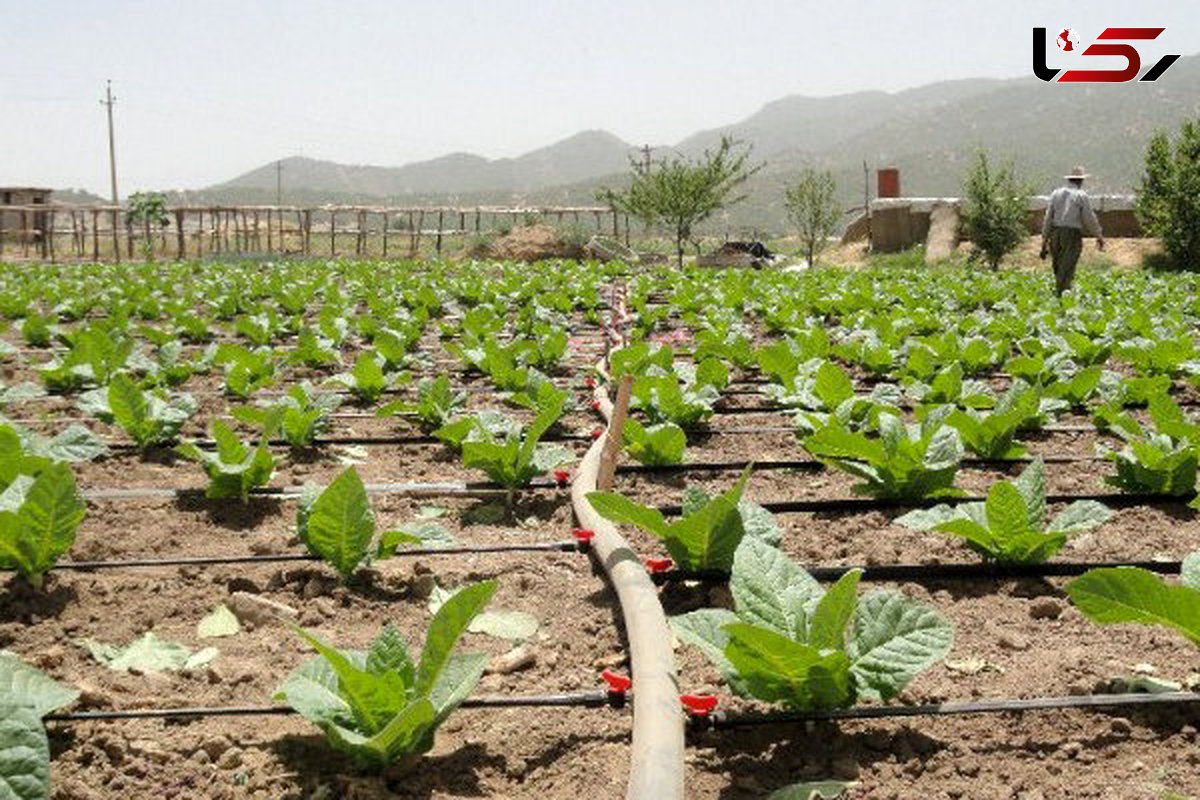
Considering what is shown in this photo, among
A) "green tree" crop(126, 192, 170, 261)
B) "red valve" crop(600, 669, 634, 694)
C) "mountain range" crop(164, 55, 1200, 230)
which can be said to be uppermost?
"mountain range" crop(164, 55, 1200, 230)

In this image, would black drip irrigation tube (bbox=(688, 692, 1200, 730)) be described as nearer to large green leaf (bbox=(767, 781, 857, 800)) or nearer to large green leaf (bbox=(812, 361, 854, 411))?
large green leaf (bbox=(767, 781, 857, 800))

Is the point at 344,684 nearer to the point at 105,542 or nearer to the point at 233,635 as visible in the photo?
the point at 233,635

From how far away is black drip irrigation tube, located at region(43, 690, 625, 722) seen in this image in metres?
2.11

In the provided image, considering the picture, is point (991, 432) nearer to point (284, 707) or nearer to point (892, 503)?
point (892, 503)

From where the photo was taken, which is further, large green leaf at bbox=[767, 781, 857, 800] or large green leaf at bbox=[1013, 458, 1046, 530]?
large green leaf at bbox=[1013, 458, 1046, 530]

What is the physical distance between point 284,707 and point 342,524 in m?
0.69

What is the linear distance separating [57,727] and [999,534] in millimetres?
2129

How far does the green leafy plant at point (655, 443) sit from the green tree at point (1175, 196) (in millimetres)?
23485

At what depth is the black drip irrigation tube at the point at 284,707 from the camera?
2.11 meters

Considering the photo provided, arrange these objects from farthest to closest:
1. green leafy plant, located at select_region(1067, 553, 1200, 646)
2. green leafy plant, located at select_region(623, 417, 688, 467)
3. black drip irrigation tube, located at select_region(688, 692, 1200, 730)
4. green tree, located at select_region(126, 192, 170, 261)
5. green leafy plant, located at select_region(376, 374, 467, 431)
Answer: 1. green tree, located at select_region(126, 192, 170, 261)
2. green leafy plant, located at select_region(376, 374, 467, 431)
3. green leafy plant, located at select_region(623, 417, 688, 467)
4. black drip irrigation tube, located at select_region(688, 692, 1200, 730)
5. green leafy plant, located at select_region(1067, 553, 1200, 646)

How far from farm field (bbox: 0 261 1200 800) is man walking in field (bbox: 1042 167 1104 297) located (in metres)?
7.59

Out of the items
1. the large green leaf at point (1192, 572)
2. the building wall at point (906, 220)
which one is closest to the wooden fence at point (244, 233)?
the building wall at point (906, 220)

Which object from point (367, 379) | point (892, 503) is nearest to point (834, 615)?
point (892, 503)

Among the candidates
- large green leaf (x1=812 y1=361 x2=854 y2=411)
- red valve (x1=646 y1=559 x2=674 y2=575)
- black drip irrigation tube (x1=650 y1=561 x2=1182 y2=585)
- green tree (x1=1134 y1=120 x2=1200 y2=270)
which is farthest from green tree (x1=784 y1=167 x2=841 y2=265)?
red valve (x1=646 y1=559 x2=674 y2=575)
